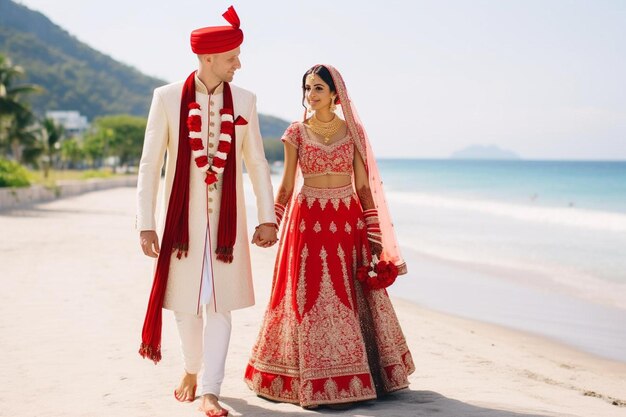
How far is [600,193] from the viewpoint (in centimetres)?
4778

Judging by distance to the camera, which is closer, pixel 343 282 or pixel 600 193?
pixel 343 282

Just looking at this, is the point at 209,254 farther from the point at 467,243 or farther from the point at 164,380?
the point at 467,243

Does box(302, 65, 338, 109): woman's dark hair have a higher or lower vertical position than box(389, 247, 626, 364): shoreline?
higher

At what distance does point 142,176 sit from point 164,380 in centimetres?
143

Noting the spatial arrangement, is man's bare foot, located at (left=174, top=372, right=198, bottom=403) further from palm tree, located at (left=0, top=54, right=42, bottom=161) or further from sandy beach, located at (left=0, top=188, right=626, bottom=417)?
palm tree, located at (left=0, top=54, right=42, bottom=161)

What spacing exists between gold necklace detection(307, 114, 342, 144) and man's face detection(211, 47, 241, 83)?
1.87 feet

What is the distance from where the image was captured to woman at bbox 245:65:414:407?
4344 millimetres

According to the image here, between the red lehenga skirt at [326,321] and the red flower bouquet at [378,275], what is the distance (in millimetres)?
73

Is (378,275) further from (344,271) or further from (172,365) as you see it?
(172,365)

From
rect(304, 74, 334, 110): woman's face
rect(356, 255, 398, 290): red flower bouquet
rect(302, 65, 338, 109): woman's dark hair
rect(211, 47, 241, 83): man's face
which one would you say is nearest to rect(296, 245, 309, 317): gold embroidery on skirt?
rect(356, 255, 398, 290): red flower bouquet

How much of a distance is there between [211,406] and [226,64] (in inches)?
67.6

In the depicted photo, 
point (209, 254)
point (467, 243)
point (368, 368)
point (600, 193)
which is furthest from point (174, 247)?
point (600, 193)

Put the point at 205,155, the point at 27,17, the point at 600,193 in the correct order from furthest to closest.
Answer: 1. the point at 27,17
2. the point at 600,193
3. the point at 205,155

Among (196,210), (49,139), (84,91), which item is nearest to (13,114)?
(49,139)
